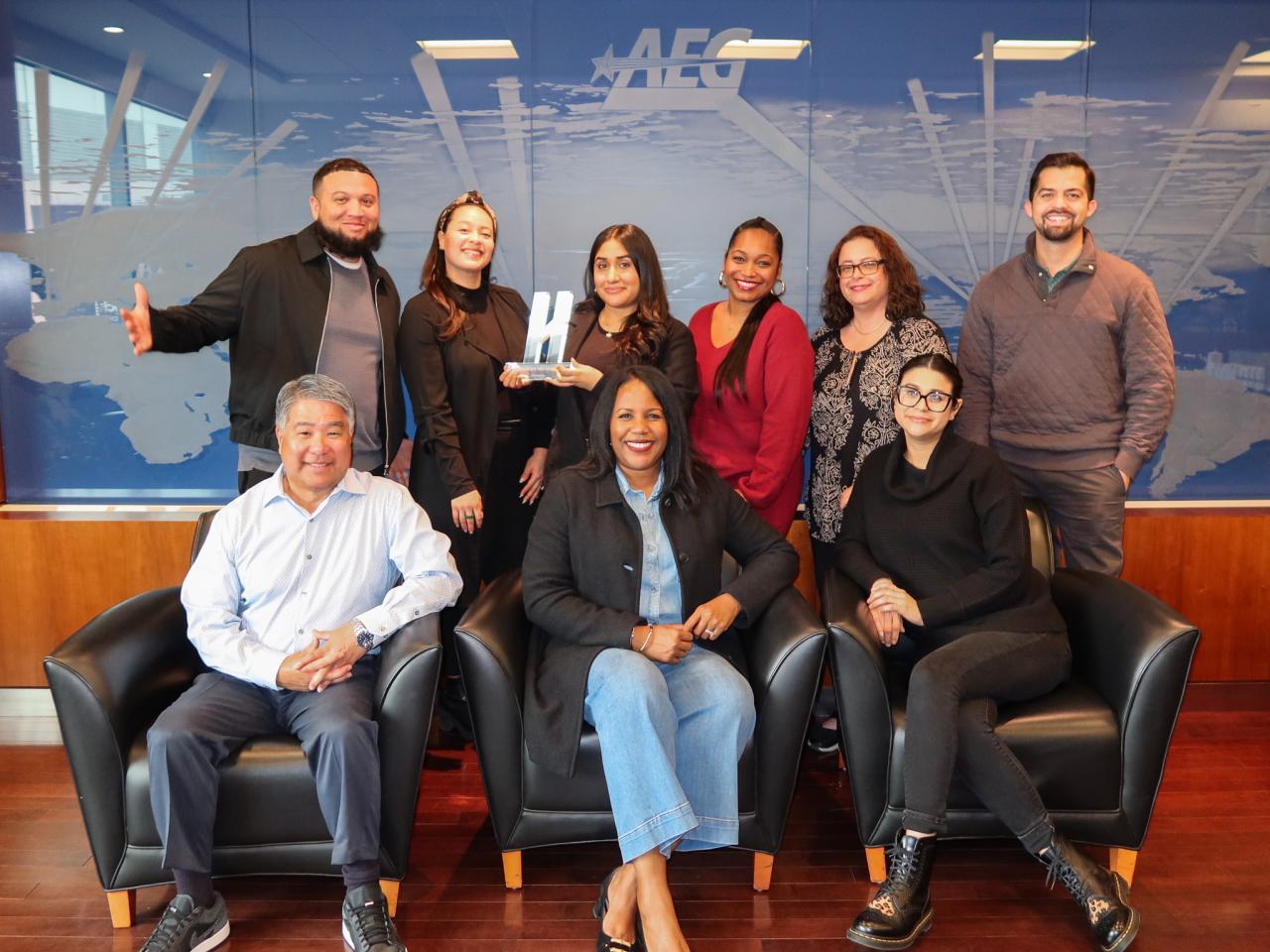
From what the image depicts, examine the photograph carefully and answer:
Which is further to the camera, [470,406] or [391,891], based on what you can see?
[470,406]

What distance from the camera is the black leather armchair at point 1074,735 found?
8.73 feet

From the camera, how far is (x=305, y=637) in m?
2.73

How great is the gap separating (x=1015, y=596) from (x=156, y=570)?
3.14 metres

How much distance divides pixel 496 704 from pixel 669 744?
18.0 inches

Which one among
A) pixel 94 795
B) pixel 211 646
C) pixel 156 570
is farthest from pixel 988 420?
pixel 156 570

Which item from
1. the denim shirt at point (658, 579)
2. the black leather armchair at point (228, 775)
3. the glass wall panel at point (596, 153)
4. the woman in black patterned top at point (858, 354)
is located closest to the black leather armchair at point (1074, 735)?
the denim shirt at point (658, 579)

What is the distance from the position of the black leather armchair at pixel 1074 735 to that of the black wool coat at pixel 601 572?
0.89 ft

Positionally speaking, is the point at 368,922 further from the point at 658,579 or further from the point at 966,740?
the point at 966,740

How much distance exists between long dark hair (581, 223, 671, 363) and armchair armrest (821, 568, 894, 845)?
3.38 ft

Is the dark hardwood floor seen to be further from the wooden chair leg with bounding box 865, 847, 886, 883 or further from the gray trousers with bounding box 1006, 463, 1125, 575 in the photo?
the gray trousers with bounding box 1006, 463, 1125, 575

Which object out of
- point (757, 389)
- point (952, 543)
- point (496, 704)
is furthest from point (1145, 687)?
point (496, 704)

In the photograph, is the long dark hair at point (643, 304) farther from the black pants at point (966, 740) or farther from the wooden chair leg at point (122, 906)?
the wooden chair leg at point (122, 906)

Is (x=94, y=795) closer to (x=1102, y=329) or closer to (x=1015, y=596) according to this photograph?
(x=1015, y=596)

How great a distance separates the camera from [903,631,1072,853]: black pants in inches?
101
